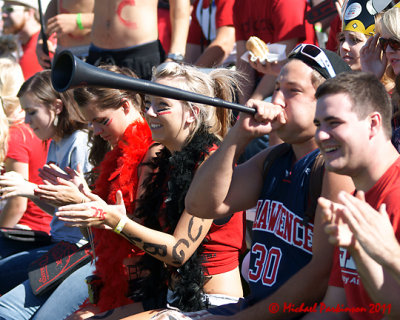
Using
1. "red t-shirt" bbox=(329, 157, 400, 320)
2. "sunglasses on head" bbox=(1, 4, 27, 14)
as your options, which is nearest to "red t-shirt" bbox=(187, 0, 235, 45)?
"sunglasses on head" bbox=(1, 4, 27, 14)

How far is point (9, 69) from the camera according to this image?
4.99 meters

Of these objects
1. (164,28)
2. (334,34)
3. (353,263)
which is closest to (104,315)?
(353,263)

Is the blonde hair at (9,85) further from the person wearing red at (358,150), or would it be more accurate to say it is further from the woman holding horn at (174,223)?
the person wearing red at (358,150)

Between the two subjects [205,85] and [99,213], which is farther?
[205,85]

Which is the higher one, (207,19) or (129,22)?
(207,19)

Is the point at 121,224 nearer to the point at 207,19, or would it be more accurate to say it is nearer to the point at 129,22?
the point at 129,22

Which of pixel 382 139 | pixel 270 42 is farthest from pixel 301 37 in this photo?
pixel 382 139

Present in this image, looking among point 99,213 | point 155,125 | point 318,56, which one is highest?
point 318,56

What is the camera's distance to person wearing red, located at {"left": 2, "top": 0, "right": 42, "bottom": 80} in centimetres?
650

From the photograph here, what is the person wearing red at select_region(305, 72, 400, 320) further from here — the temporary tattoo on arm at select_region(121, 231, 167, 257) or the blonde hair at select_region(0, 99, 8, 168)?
the blonde hair at select_region(0, 99, 8, 168)

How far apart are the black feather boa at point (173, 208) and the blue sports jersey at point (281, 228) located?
1.45 ft

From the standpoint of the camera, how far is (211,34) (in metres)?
4.97

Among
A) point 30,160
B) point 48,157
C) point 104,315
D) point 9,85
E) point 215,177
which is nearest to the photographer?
point 215,177

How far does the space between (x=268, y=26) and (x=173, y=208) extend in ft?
6.50
